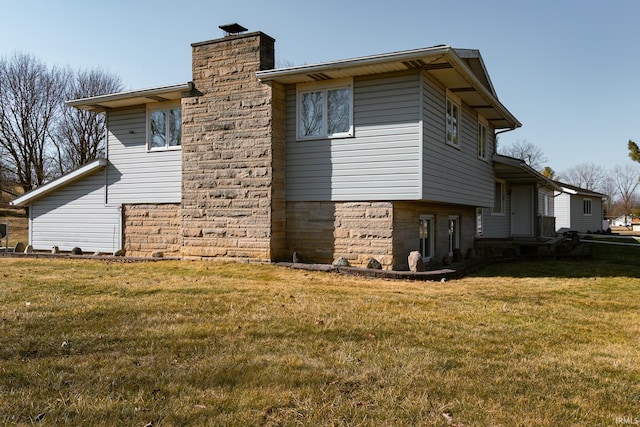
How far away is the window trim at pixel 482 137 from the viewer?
1587 cm

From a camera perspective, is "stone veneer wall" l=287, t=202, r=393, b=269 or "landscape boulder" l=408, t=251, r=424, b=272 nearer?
"landscape boulder" l=408, t=251, r=424, b=272

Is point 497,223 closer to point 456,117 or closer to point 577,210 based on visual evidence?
point 456,117

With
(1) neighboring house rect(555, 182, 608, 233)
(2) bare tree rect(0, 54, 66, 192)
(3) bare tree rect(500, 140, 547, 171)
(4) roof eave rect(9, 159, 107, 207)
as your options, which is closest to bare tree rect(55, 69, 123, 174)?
(2) bare tree rect(0, 54, 66, 192)

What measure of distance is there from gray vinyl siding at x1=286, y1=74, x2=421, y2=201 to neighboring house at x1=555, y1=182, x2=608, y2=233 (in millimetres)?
26890

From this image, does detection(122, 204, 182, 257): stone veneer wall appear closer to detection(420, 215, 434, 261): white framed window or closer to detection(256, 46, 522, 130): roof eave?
detection(256, 46, 522, 130): roof eave

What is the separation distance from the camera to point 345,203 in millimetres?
11430

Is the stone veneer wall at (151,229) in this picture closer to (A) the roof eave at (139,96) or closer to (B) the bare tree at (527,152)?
(A) the roof eave at (139,96)

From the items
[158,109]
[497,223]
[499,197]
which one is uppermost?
[158,109]

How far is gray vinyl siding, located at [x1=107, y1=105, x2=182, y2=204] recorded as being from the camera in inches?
532

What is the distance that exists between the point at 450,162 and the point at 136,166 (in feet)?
29.6

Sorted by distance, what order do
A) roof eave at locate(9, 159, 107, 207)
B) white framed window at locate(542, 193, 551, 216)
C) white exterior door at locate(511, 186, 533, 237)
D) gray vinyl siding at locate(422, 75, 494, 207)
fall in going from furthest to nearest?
1. white framed window at locate(542, 193, 551, 216)
2. white exterior door at locate(511, 186, 533, 237)
3. roof eave at locate(9, 159, 107, 207)
4. gray vinyl siding at locate(422, 75, 494, 207)

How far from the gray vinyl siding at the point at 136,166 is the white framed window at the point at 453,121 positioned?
24.1 feet

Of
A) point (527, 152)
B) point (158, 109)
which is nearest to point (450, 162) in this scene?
point (158, 109)

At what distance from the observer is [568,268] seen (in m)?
13.4
